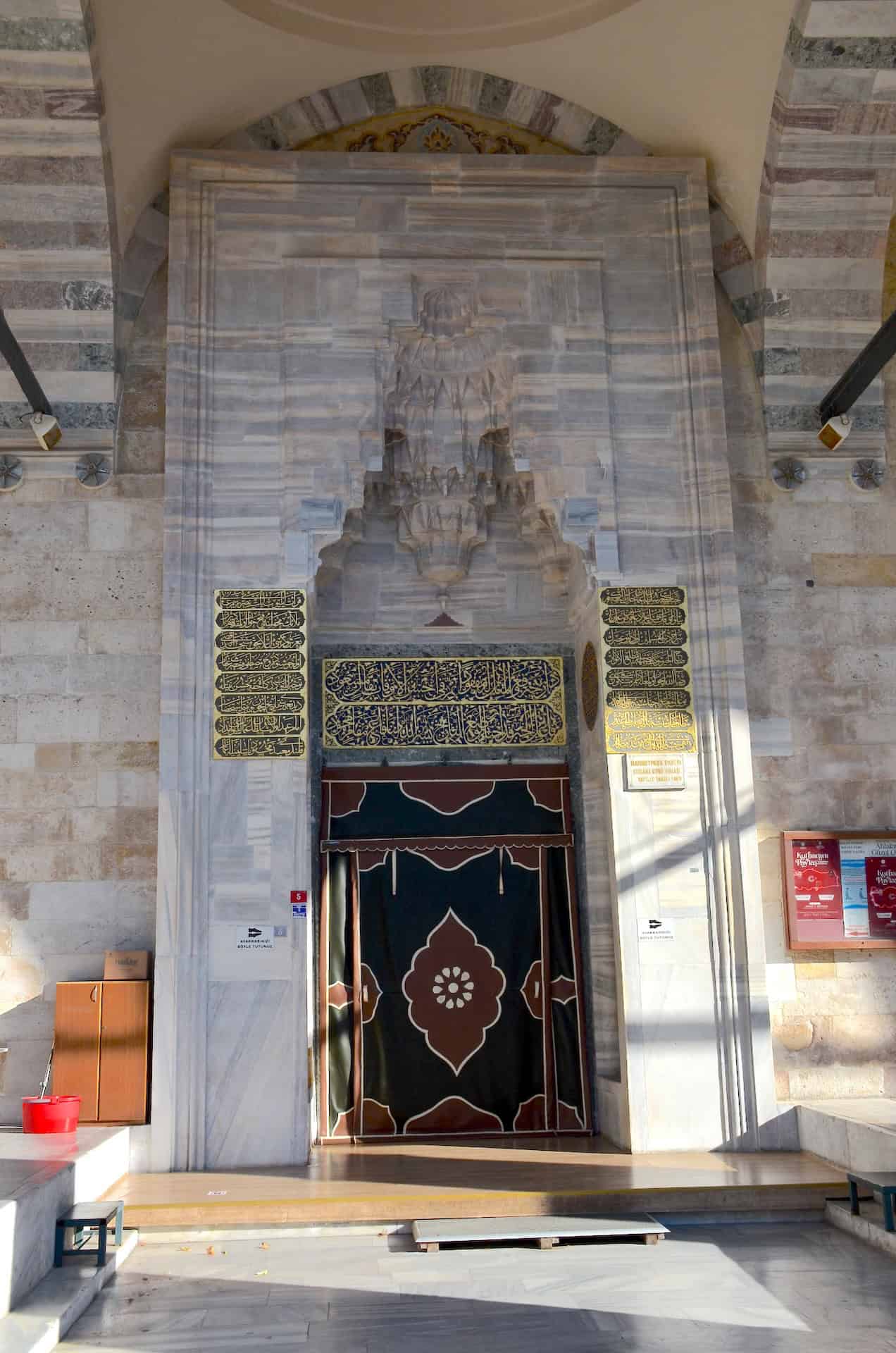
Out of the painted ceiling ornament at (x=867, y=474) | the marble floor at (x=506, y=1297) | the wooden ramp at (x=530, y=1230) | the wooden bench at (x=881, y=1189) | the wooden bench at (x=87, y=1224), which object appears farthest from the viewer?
the painted ceiling ornament at (x=867, y=474)

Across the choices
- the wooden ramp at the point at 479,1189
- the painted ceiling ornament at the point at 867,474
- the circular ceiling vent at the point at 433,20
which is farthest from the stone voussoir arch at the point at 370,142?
the wooden ramp at the point at 479,1189

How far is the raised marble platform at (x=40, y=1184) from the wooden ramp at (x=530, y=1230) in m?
1.13

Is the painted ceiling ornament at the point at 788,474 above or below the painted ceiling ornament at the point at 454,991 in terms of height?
above

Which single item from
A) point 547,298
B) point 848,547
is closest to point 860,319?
point 848,547

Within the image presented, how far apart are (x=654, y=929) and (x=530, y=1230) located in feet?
5.26

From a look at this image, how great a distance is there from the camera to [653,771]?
5.46 m

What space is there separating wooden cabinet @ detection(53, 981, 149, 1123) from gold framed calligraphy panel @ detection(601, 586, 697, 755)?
236 centimetres

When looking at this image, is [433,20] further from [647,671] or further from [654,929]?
[654,929]

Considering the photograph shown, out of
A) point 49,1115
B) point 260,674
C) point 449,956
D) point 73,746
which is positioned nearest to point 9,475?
point 73,746

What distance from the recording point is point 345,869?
5879 millimetres

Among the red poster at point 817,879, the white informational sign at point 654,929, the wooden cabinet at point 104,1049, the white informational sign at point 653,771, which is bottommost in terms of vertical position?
the wooden cabinet at point 104,1049

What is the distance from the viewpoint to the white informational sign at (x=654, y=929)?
5.30m

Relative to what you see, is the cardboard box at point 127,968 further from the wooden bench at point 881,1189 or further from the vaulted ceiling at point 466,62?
the vaulted ceiling at point 466,62

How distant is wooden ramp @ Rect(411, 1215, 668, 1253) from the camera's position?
13.0 feet
